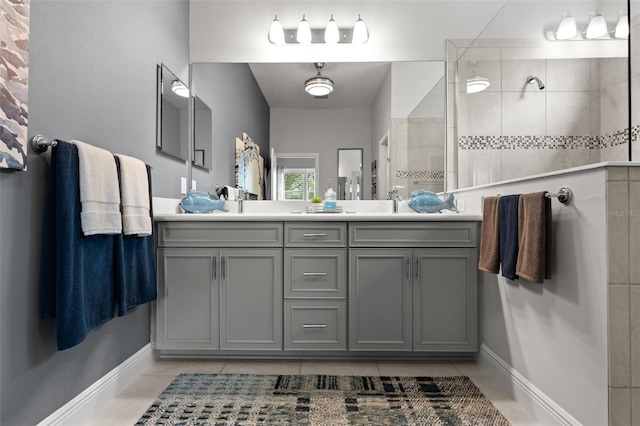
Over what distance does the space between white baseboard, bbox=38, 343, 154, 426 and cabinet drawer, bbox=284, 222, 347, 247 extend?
97 centimetres

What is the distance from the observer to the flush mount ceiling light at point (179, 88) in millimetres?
2402

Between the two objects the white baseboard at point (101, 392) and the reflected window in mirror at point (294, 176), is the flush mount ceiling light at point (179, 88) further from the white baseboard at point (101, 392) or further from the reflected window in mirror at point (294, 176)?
the white baseboard at point (101, 392)

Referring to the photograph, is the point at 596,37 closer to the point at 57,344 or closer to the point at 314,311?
the point at 314,311

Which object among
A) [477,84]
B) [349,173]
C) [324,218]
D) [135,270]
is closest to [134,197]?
[135,270]

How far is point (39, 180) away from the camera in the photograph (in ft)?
4.38

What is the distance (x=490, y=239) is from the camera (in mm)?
1832

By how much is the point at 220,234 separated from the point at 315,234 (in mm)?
519

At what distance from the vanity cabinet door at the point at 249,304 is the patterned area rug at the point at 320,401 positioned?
0.64 ft

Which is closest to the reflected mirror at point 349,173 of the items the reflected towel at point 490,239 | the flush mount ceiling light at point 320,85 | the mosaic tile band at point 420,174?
the mosaic tile band at point 420,174

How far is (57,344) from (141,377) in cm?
76

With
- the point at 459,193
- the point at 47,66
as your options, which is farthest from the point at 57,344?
the point at 459,193

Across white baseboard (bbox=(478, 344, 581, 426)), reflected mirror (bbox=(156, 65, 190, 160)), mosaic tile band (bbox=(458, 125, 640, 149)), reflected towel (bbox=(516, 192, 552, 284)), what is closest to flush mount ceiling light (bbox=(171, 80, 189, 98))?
reflected mirror (bbox=(156, 65, 190, 160))

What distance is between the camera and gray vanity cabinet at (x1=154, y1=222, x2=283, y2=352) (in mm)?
2086

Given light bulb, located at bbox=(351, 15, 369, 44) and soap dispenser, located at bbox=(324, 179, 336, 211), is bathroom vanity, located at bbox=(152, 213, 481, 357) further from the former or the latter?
light bulb, located at bbox=(351, 15, 369, 44)
